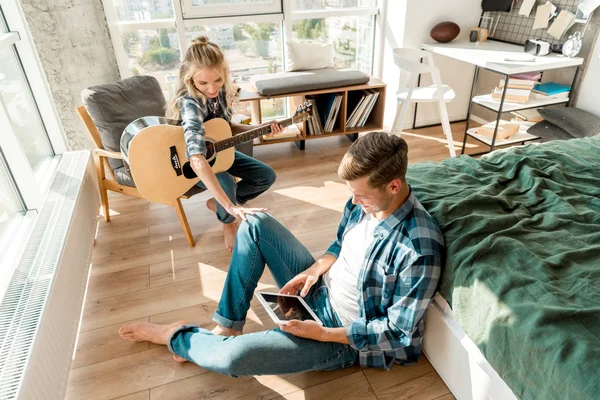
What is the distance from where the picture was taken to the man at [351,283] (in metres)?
1.12

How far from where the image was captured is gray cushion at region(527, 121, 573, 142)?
8.73 feet

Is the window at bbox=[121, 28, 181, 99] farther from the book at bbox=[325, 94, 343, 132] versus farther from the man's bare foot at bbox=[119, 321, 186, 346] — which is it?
the man's bare foot at bbox=[119, 321, 186, 346]

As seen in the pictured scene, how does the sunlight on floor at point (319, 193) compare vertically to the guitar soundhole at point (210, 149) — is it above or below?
below

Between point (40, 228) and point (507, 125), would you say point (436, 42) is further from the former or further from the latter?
point (40, 228)

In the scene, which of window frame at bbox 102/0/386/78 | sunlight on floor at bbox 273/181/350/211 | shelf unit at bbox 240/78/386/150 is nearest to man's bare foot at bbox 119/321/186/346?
sunlight on floor at bbox 273/181/350/211

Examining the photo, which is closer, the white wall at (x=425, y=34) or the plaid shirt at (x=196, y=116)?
the plaid shirt at (x=196, y=116)

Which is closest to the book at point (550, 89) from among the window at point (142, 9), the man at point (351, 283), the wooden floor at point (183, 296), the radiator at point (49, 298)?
the wooden floor at point (183, 296)

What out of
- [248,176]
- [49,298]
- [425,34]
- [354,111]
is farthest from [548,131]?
[49,298]

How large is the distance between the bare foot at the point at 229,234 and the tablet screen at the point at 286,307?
79cm

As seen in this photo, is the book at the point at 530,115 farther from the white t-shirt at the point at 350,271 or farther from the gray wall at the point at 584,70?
the white t-shirt at the point at 350,271

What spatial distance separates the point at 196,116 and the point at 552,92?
7.79 ft

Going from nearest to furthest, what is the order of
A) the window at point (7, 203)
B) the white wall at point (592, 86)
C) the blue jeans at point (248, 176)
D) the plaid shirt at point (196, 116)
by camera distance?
the window at point (7, 203), the plaid shirt at point (196, 116), the blue jeans at point (248, 176), the white wall at point (592, 86)

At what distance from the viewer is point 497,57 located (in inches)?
108

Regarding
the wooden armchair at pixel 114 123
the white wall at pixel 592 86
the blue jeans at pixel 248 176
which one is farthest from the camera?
the white wall at pixel 592 86
